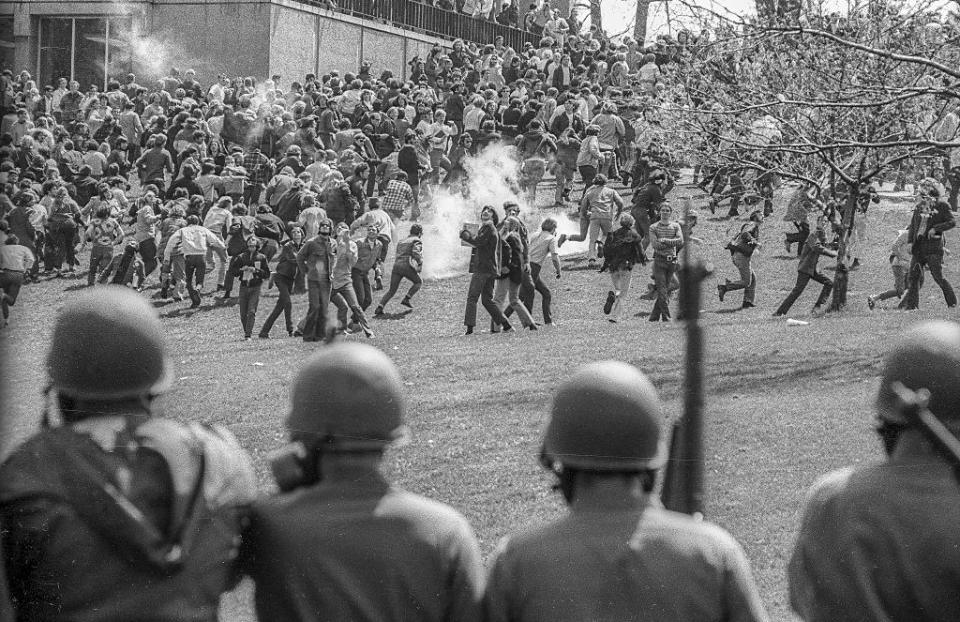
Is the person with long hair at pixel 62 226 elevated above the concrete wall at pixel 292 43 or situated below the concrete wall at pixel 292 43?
below

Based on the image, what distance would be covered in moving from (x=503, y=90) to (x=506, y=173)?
5173 mm

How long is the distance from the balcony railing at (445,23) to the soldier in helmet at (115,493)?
39014 millimetres

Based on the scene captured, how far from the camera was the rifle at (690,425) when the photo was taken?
10.6 feet

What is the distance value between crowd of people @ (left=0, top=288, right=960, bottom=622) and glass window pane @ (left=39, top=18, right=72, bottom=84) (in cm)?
3626

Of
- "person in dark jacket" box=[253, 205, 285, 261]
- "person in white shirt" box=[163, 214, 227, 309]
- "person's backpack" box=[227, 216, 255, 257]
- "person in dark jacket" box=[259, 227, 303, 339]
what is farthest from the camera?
"person in white shirt" box=[163, 214, 227, 309]

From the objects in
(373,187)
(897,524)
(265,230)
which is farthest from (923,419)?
(373,187)

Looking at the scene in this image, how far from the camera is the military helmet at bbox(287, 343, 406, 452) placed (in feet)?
10.8

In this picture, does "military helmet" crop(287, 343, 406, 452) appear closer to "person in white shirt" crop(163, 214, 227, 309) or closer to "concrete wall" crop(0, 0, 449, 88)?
"person in white shirt" crop(163, 214, 227, 309)

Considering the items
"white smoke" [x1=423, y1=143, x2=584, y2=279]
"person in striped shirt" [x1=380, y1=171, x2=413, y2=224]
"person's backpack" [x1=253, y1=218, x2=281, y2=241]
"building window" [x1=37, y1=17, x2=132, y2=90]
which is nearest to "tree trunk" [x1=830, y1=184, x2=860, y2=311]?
"white smoke" [x1=423, y1=143, x2=584, y2=279]

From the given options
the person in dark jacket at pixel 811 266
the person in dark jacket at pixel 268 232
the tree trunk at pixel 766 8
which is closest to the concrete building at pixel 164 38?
the person in dark jacket at pixel 268 232

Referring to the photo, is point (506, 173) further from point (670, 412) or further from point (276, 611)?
point (276, 611)

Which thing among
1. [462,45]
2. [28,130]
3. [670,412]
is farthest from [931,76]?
[462,45]

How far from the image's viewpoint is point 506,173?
26531mm

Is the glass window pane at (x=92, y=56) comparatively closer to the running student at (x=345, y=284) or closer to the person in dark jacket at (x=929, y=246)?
the running student at (x=345, y=284)
